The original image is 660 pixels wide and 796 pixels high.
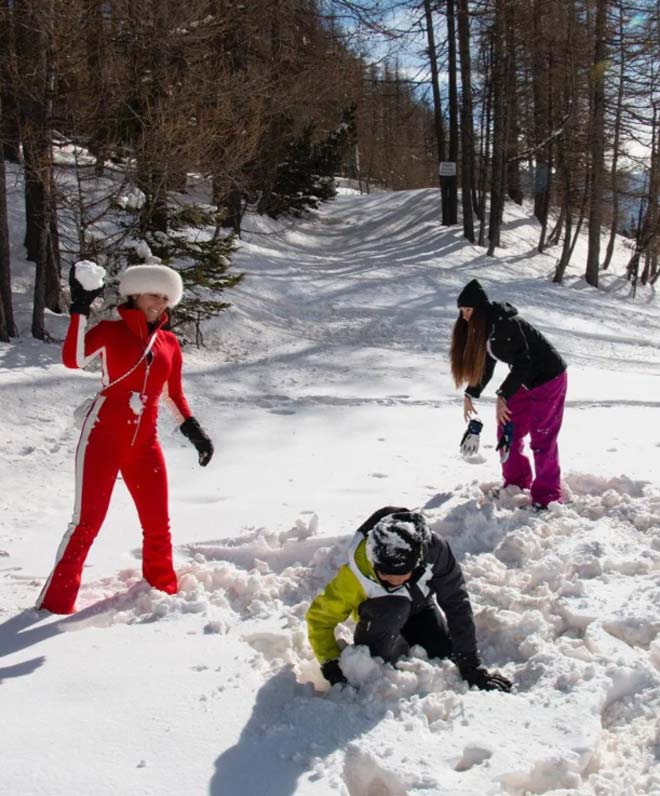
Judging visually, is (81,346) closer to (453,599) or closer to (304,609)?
(304,609)

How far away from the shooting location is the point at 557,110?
2289 cm

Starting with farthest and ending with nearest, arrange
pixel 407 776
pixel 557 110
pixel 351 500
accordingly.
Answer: pixel 557 110 → pixel 351 500 → pixel 407 776

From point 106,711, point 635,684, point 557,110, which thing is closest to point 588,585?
point 635,684

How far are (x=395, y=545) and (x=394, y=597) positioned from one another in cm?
30

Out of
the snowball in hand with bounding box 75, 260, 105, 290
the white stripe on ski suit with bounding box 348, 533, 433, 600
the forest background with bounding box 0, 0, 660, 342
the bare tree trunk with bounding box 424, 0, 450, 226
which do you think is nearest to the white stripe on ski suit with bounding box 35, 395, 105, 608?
the snowball in hand with bounding box 75, 260, 105, 290

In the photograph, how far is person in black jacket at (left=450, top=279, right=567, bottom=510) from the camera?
464cm

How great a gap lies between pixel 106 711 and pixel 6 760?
37cm

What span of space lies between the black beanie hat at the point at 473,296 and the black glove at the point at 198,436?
1.75 m

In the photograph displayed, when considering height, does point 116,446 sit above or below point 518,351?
below

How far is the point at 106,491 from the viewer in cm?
364

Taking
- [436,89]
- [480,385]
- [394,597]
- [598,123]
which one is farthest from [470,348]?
[436,89]

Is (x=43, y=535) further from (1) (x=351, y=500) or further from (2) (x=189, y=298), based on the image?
(2) (x=189, y=298)

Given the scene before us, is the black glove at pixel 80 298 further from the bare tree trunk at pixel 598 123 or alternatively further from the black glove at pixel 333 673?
the bare tree trunk at pixel 598 123

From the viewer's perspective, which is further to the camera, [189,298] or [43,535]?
[189,298]
